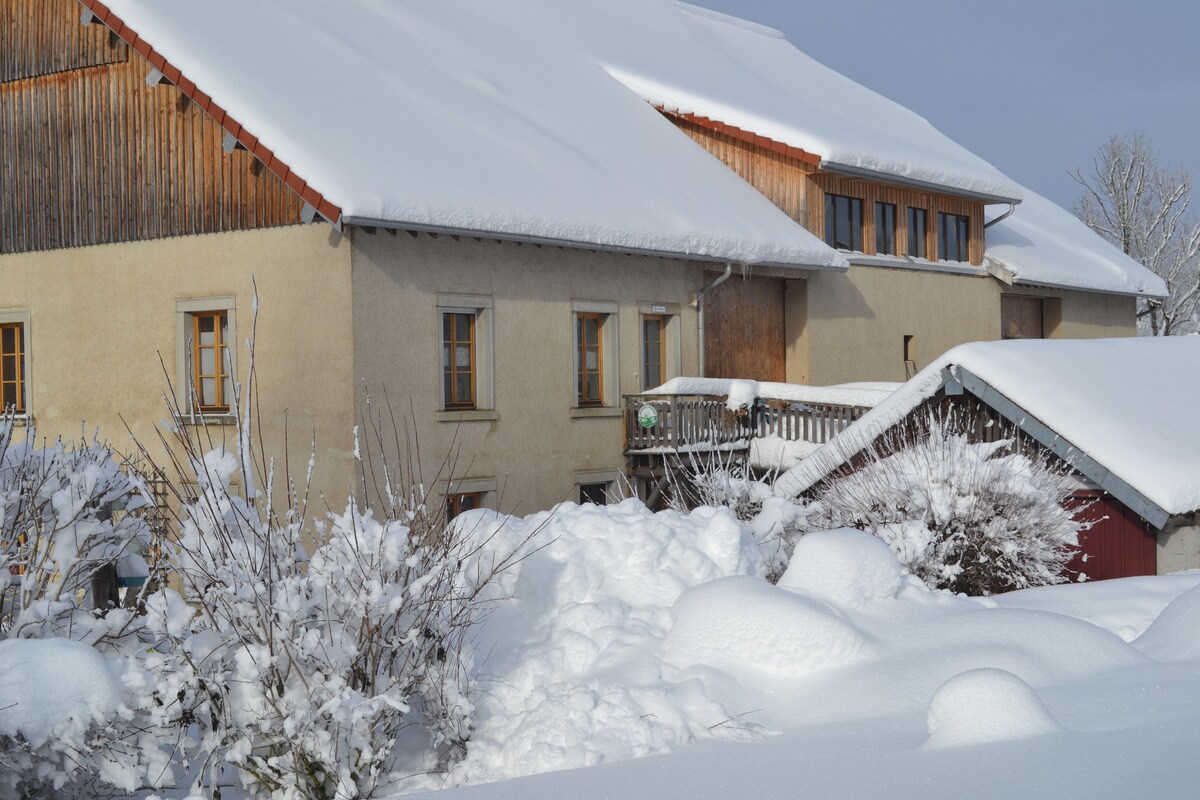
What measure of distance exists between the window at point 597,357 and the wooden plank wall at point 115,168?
4.52m

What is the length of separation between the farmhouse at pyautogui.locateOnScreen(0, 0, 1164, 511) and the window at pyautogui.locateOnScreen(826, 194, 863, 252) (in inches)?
2.4

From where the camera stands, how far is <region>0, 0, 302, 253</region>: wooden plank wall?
16.9 m

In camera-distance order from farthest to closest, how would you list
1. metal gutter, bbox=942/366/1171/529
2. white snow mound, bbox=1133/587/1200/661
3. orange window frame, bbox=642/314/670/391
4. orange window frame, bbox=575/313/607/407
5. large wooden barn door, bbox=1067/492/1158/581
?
orange window frame, bbox=642/314/670/391 < orange window frame, bbox=575/313/607/407 < large wooden barn door, bbox=1067/492/1158/581 < metal gutter, bbox=942/366/1171/529 < white snow mound, bbox=1133/587/1200/661

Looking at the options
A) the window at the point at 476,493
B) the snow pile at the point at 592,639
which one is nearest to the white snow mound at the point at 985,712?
the snow pile at the point at 592,639

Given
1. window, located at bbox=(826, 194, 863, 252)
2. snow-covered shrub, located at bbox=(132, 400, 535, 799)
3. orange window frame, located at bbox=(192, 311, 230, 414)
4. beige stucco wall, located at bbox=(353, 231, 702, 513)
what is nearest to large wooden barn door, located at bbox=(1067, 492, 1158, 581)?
beige stucco wall, located at bbox=(353, 231, 702, 513)

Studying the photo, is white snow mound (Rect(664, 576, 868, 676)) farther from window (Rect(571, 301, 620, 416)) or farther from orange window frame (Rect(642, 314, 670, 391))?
→ orange window frame (Rect(642, 314, 670, 391))

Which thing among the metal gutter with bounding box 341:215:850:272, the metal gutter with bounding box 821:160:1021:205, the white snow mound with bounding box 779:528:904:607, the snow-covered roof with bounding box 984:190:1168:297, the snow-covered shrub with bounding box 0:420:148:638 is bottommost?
the white snow mound with bounding box 779:528:904:607

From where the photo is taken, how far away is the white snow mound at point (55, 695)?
22.5 ft

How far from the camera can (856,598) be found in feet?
29.9

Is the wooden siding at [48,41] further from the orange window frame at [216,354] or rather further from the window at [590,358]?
the window at [590,358]

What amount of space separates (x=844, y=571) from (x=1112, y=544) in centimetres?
576

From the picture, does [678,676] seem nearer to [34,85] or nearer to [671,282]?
[671,282]

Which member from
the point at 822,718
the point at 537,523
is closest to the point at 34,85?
the point at 537,523

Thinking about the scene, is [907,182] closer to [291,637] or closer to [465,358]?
[465,358]
